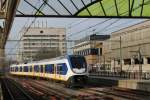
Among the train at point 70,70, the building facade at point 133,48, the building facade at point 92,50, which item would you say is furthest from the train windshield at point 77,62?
the building facade at point 92,50

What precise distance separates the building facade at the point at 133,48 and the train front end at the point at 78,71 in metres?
39.3

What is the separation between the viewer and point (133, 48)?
90625mm

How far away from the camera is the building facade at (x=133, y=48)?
83.1 m

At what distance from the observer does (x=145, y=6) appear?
24922 millimetres

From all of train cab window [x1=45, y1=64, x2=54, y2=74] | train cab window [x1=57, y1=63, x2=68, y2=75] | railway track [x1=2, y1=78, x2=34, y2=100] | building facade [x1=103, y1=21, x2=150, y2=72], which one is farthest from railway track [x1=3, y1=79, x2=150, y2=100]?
building facade [x1=103, y1=21, x2=150, y2=72]

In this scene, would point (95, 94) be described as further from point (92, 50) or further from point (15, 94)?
point (92, 50)

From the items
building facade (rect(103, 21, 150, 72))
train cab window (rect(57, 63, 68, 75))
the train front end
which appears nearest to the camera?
the train front end

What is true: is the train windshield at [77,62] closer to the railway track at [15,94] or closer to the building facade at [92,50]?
the railway track at [15,94]

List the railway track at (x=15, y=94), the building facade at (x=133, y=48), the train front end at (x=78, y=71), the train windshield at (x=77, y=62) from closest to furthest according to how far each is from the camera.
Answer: the railway track at (x=15, y=94)
the train front end at (x=78, y=71)
the train windshield at (x=77, y=62)
the building facade at (x=133, y=48)

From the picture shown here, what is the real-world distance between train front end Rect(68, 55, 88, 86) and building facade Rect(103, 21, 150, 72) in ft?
129

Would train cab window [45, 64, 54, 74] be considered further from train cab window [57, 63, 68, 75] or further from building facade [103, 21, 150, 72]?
building facade [103, 21, 150, 72]

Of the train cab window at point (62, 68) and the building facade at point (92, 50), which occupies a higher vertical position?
the building facade at point (92, 50)

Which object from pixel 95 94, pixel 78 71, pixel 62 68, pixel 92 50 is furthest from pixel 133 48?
pixel 95 94

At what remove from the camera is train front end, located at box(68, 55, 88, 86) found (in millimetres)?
35969
